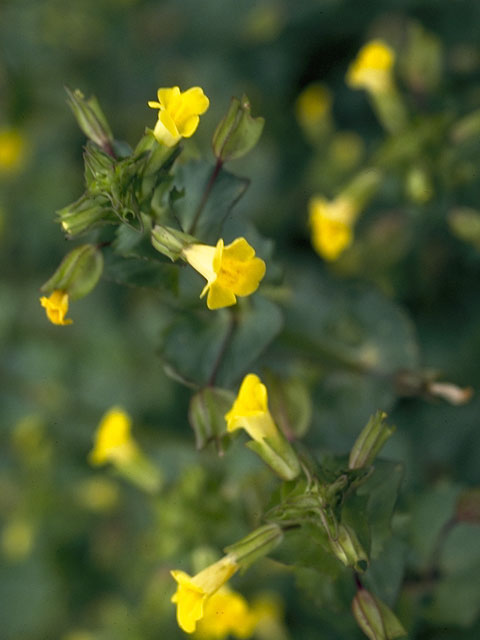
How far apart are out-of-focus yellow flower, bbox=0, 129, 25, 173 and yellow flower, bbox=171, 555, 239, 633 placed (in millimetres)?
1919

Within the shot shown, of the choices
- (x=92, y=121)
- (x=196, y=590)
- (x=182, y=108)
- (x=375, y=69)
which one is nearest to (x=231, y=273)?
(x=182, y=108)

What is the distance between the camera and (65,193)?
2.78m

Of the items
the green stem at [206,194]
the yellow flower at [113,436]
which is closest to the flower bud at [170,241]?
the green stem at [206,194]

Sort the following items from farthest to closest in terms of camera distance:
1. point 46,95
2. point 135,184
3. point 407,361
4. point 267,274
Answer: point 46,95, point 407,361, point 267,274, point 135,184

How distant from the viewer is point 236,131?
1.18m

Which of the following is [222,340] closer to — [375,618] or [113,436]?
[113,436]

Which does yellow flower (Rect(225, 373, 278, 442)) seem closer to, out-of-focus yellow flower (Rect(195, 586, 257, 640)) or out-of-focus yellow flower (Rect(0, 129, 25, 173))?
out-of-focus yellow flower (Rect(195, 586, 257, 640))

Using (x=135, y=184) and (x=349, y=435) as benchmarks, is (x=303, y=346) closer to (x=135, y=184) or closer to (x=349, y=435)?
(x=349, y=435)

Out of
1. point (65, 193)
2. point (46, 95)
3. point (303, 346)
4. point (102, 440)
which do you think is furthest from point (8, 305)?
point (303, 346)

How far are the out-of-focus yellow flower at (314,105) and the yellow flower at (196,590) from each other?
1692 mm

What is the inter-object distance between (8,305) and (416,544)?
66.9 inches

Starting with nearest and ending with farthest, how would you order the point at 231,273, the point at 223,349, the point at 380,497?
the point at 231,273, the point at 380,497, the point at 223,349

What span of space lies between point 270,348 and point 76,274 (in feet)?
1.89

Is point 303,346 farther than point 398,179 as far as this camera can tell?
No
